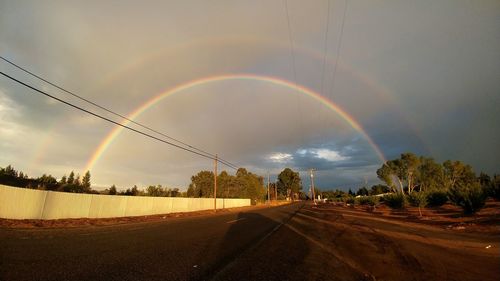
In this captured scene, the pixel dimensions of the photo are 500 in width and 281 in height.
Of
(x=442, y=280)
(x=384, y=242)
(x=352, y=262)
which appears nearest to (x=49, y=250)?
(x=352, y=262)

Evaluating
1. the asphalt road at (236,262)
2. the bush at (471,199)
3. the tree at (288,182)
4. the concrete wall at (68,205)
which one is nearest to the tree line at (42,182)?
the concrete wall at (68,205)

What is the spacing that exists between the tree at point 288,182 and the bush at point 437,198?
446 feet

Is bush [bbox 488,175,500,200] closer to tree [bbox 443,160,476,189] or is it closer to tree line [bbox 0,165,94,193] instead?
tree line [bbox 0,165,94,193]

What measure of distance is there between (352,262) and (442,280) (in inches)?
78.1

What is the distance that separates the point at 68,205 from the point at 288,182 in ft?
504

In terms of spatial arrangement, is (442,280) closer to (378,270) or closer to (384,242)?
(378,270)

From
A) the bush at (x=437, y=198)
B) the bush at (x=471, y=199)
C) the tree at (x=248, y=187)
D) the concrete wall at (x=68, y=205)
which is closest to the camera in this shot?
the concrete wall at (x=68, y=205)

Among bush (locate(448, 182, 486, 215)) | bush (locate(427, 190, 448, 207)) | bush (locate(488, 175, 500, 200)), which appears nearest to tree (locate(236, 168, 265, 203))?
bush (locate(427, 190, 448, 207))

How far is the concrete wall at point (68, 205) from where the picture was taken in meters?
17.5

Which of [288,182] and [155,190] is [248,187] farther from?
[288,182]

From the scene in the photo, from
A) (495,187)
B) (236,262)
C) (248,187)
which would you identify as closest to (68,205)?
(236,262)

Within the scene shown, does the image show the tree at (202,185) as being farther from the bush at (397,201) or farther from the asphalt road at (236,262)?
the asphalt road at (236,262)

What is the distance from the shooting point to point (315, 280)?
5484mm

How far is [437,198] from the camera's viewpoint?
3281 cm
